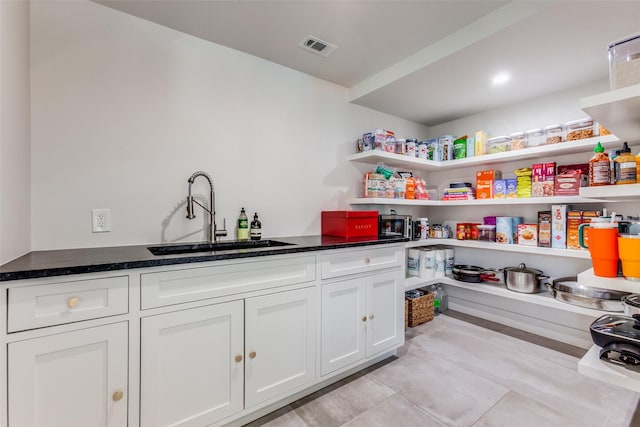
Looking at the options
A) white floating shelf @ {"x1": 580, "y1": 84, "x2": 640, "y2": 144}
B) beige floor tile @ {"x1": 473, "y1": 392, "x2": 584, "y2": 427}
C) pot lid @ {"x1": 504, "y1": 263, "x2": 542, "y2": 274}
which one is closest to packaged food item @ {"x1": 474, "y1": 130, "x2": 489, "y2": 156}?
pot lid @ {"x1": 504, "y1": 263, "x2": 542, "y2": 274}

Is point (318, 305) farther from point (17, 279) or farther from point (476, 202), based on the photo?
point (476, 202)

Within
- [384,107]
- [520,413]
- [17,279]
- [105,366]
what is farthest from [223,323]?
[384,107]

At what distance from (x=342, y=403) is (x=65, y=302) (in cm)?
148

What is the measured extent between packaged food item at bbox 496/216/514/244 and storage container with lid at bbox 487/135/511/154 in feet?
2.12

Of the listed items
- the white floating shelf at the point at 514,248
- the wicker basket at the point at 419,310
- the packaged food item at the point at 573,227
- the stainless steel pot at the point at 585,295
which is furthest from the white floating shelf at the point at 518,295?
the packaged food item at the point at 573,227

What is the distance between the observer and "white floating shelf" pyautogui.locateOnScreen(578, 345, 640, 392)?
885mm

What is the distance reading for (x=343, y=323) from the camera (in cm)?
190

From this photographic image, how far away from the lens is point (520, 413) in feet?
5.32

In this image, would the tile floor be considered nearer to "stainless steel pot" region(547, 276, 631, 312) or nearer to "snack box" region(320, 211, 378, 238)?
"stainless steel pot" region(547, 276, 631, 312)

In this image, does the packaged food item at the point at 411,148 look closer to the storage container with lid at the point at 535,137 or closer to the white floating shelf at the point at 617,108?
the storage container with lid at the point at 535,137

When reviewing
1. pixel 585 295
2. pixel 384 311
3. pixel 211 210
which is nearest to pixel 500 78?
pixel 585 295

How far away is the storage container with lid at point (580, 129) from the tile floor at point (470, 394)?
1698 mm

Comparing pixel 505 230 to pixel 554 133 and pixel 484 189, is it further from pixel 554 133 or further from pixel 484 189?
pixel 554 133

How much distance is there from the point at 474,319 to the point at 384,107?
236 centimetres
